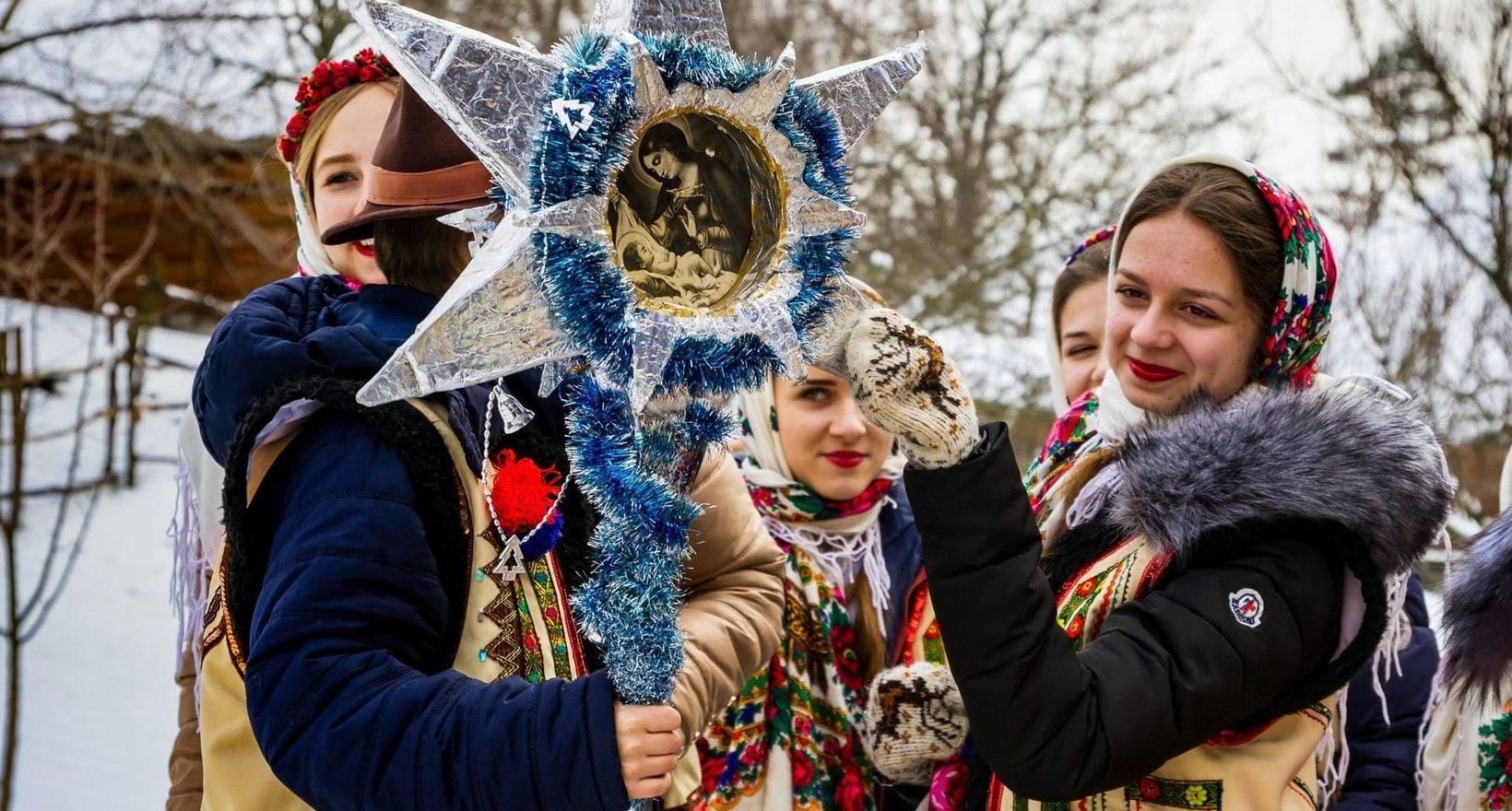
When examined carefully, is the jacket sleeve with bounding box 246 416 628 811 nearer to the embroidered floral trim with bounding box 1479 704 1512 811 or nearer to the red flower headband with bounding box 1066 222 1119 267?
the embroidered floral trim with bounding box 1479 704 1512 811

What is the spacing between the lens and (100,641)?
270 inches

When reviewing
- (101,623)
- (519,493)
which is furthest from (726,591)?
(101,623)

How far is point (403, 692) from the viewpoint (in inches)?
52.5

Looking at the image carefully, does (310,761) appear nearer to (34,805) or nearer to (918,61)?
(918,61)

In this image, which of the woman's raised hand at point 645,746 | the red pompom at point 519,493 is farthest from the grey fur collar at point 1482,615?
the red pompom at point 519,493

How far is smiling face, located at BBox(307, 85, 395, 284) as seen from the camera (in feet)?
7.32

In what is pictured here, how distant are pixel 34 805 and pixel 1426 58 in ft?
28.2

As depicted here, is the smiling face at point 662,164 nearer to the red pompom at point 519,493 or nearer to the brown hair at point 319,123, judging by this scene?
the red pompom at point 519,493

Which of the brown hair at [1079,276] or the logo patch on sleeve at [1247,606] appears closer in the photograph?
the logo patch on sleeve at [1247,606]

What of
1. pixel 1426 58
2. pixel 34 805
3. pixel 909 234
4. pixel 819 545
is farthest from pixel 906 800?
pixel 909 234

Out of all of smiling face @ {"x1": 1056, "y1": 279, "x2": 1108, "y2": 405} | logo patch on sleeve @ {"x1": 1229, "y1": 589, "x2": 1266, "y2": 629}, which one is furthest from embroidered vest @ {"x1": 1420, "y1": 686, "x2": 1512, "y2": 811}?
smiling face @ {"x1": 1056, "y1": 279, "x2": 1108, "y2": 405}

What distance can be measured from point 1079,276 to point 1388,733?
1.23 m

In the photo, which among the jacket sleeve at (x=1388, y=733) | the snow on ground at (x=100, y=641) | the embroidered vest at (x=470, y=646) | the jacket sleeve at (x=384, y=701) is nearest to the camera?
the jacket sleeve at (x=384, y=701)

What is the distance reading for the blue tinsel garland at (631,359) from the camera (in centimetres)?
133
